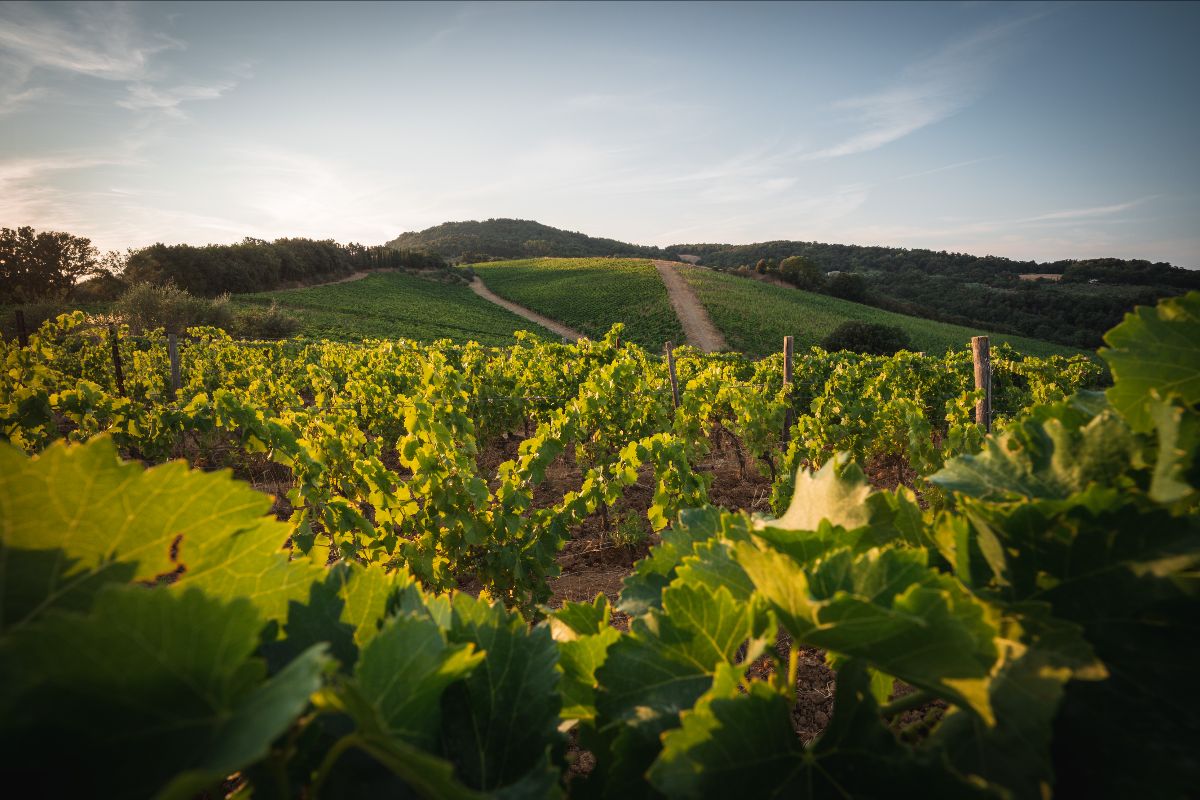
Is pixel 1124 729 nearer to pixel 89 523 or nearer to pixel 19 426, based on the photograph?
pixel 89 523

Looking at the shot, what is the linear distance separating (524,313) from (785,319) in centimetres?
2594

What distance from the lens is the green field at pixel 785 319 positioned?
42.4 meters

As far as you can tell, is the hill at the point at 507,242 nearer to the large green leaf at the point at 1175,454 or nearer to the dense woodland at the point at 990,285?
the dense woodland at the point at 990,285

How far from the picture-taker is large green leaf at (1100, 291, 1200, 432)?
29.0 inches

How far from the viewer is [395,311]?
4831 cm

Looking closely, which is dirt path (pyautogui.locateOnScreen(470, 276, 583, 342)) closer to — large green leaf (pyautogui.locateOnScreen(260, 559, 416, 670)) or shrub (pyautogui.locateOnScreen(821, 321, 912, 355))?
shrub (pyautogui.locateOnScreen(821, 321, 912, 355))

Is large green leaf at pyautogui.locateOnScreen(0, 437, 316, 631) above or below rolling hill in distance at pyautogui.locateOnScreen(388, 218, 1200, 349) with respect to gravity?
below

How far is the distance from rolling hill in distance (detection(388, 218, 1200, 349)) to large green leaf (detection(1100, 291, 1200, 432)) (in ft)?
207

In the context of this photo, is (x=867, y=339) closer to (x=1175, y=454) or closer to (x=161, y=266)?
(x=1175, y=454)

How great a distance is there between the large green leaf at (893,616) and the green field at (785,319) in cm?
4015

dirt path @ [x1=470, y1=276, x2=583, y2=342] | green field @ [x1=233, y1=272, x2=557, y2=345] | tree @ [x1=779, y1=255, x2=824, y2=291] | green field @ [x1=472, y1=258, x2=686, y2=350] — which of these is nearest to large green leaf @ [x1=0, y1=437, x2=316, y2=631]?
green field @ [x1=233, y1=272, x2=557, y2=345]

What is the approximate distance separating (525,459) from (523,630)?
423 cm

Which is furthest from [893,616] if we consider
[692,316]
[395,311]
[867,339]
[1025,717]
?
[395,311]

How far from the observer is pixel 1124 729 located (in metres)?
0.58
